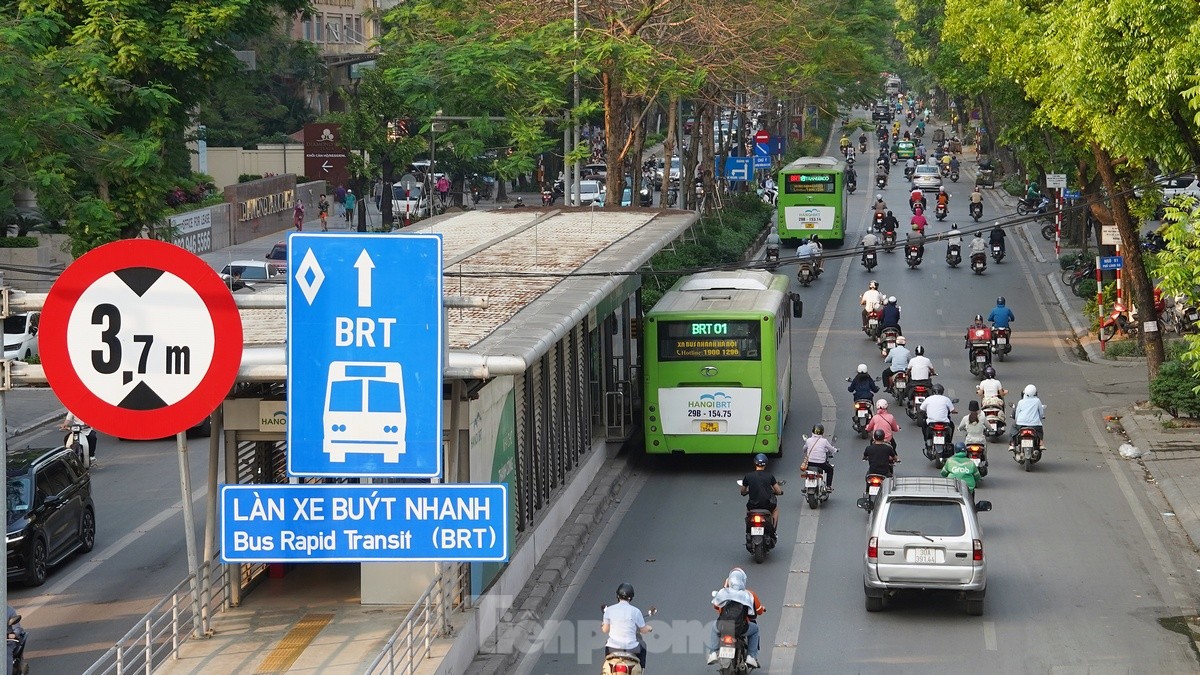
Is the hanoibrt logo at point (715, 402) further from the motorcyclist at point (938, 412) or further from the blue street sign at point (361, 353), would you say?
the blue street sign at point (361, 353)

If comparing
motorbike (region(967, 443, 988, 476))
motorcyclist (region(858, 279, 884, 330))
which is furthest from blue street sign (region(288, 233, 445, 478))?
motorcyclist (region(858, 279, 884, 330))

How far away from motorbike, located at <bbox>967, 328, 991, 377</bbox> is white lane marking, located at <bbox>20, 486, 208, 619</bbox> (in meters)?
15.9

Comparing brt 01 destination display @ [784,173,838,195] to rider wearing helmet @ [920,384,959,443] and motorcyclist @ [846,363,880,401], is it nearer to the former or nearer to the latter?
motorcyclist @ [846,363,880,401]

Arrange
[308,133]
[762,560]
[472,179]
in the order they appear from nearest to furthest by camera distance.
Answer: [762,560]
[308,133]
[472,179]

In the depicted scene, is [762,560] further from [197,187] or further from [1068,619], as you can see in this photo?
[197,187]

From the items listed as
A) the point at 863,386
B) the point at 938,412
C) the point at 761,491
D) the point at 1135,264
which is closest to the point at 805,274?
the point at 1135,264

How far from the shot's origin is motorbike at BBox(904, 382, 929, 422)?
28047mm

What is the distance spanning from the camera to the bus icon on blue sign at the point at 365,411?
8250 mm

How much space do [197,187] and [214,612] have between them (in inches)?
1664

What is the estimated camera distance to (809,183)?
179ft

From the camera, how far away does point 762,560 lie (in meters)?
19.5

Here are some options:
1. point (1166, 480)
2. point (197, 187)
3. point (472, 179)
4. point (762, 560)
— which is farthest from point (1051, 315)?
point (472, 179)

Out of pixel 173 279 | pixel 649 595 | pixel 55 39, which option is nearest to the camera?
pixel 173 279

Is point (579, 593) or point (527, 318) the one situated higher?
point (527, 318)
